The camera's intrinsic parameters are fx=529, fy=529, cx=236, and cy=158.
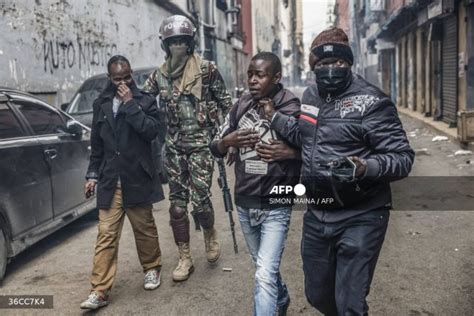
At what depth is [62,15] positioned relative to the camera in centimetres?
1114

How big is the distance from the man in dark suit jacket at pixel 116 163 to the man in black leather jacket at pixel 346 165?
1.60 metres

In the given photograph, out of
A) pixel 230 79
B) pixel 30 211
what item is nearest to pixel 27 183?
pixel 30 211

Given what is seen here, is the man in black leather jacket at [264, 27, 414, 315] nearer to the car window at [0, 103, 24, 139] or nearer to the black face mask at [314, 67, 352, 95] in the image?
the black face mask at [314, 67, 352, 95]

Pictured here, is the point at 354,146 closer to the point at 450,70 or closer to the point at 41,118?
the point at 41,118

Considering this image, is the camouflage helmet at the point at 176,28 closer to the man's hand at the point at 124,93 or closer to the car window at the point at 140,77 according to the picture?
the man's hand at the point at 124,93

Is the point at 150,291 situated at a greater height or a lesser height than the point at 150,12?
lesser

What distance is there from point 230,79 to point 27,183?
29.4m

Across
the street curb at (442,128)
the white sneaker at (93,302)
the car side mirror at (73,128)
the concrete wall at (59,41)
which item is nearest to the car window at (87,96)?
the concrete wall at (59,41)

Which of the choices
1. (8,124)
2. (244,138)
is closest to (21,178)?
(8,124)

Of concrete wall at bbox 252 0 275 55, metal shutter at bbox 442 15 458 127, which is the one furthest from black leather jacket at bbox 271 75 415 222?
concrete wall at bbox 252 0 275 55

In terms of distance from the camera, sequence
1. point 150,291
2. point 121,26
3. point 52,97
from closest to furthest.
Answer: point 150,291 → point 52,97 → point 121,26

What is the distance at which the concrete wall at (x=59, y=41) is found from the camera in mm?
9297

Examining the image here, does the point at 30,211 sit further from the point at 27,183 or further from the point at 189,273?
the point at 189,273

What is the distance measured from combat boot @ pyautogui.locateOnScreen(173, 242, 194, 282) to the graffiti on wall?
7.15 m
